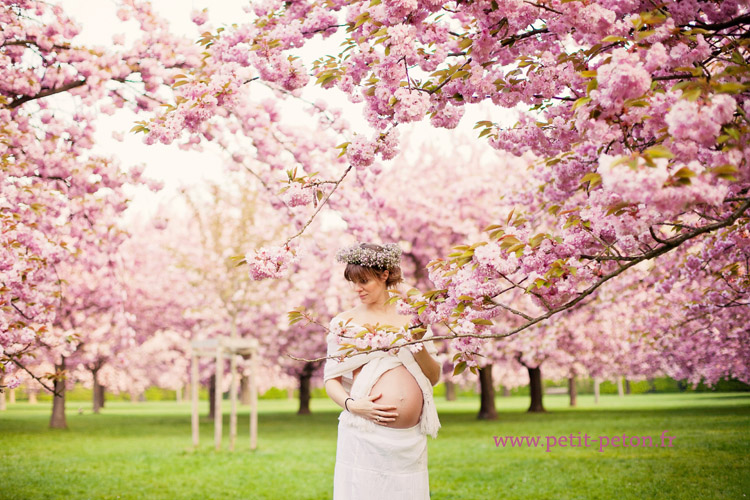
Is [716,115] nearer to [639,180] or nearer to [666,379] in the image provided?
[639,180]

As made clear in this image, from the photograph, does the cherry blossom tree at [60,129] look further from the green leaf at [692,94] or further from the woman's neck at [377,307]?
the green leaf at [692,94]

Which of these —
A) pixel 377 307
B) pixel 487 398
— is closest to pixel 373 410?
pixel 377 307

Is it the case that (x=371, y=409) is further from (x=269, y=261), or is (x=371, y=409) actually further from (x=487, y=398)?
(x=487, y=398)

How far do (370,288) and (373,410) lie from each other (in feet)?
2.22

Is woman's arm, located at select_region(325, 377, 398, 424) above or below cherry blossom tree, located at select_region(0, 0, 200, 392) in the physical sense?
below

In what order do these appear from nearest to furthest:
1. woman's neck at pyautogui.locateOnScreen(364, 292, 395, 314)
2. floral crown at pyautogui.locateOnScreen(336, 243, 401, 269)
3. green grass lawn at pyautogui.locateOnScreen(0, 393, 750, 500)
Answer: floral crown at pyautogui.locateOnScreen(336, 243, 401, 269), woman's neck at pyautogui.locateOnScreen(364, 292, 395, 314), green grass lawn at pyautogui.locateOnScreen(0, 393, 750, 500)

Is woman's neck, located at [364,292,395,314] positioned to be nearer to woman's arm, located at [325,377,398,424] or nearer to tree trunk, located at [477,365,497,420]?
woman's arm, located at [325,377,398,424]

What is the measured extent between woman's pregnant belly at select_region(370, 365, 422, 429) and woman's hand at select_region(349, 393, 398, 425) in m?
0.04

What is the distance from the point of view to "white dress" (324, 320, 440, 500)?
3.56m

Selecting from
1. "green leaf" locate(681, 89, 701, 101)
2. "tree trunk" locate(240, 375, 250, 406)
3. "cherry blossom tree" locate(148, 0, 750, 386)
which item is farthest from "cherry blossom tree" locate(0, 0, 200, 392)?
"tree trunk" locate(240, 375, 250, 406)

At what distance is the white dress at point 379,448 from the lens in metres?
3.56

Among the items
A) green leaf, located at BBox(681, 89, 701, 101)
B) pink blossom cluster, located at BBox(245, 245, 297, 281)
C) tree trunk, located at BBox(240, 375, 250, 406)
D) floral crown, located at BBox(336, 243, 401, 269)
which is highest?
green leaf, located at BBox(681, 89, 701, 101)

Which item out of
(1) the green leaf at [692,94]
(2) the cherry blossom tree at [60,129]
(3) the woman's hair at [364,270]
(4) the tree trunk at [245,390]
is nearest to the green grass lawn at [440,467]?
(2) the cherry blossom tree at [60,129]

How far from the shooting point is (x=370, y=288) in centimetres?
378
